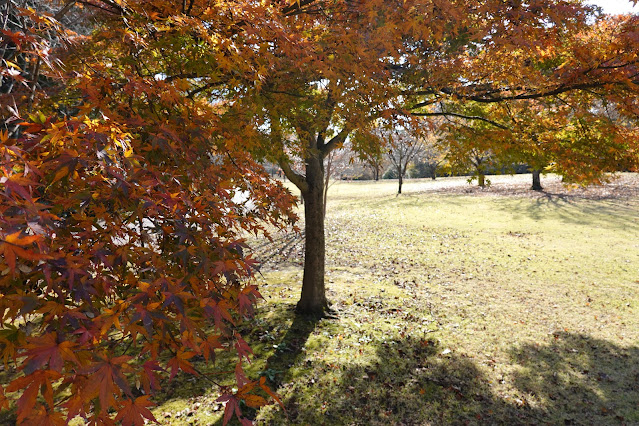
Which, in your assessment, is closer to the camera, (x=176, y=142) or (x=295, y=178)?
(x=176, y=142)

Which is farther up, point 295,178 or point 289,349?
→ point 295,178

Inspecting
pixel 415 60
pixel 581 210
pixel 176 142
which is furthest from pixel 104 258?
pixel 581 210

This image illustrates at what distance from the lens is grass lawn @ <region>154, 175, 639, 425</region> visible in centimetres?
479

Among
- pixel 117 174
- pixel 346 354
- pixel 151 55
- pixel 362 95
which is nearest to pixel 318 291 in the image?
pixel 346 354

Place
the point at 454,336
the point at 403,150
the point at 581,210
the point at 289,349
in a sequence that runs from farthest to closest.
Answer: the point at 403,150 → the point at 581,210 → the point at 454,336 → the point at 289,349

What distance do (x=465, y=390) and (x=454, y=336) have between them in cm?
165

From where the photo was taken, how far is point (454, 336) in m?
6.74

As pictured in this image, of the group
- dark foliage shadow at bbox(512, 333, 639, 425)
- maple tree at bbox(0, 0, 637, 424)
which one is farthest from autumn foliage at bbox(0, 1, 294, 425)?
dark foliage shadow at bbox(512, 333, 639, 425)

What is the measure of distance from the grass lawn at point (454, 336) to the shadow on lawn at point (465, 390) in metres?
0.02

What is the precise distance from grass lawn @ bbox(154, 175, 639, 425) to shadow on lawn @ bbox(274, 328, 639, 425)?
2 cm

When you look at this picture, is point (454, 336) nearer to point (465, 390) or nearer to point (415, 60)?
point (465, 390)

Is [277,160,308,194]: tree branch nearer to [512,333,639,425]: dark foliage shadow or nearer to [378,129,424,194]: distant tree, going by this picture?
[378,129,424,194]: distant tree

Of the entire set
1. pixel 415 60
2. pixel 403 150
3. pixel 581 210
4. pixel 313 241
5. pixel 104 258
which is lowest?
pixel 581 210

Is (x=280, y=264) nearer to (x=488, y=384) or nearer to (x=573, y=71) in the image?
(x=488, y=384)
